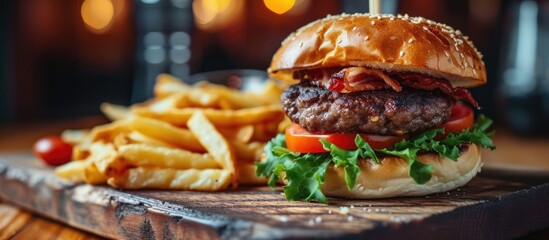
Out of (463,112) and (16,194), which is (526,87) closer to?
(463,112)

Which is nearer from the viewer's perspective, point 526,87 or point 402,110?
point 402,110

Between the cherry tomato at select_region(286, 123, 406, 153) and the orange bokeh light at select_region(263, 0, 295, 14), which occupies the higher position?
Result: the cherry tomato at select_region(286, 123, 406, 153)

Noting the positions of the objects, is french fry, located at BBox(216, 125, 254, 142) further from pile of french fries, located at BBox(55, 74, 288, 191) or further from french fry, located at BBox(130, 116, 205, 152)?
french fry, located at BBox(130, 116, 205, 152)

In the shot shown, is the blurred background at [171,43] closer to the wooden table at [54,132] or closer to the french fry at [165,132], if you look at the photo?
the wooden table at [54,132]

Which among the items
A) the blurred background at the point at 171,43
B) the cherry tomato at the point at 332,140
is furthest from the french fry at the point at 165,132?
the blurred background at the point at 171,43

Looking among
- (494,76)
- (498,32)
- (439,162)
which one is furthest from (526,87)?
(439,162)

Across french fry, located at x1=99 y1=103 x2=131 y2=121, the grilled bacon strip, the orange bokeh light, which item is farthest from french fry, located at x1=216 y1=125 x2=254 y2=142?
the orange bokeh light

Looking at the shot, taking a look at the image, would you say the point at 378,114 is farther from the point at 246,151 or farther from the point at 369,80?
the point at 246,151
